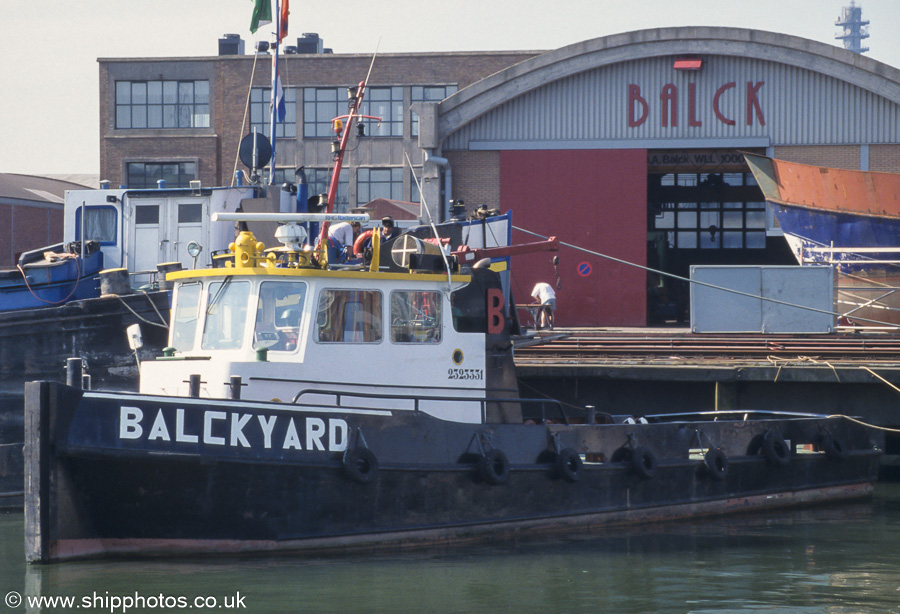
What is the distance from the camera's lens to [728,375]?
45.3 feet

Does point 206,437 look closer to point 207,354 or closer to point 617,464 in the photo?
point 207,354

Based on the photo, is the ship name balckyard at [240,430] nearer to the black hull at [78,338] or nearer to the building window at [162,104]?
the black hull at [78,338]

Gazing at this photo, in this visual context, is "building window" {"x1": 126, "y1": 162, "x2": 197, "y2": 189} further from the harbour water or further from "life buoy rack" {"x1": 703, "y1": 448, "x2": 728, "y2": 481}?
"life buoy rack" {"x1": 703, "y1": 448, "x2": 728, "y2": 481}

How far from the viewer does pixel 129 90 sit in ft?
115

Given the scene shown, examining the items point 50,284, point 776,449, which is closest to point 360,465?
point 776,449

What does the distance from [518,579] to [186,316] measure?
12.6ft

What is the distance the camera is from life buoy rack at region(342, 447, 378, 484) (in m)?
8.52

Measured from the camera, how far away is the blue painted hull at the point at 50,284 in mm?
13602

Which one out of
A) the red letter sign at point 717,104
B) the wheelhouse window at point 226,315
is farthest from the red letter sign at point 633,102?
the wheelhouse window at point 226,315

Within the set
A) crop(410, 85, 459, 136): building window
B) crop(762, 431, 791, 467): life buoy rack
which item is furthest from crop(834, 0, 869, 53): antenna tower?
crop(762, 431, 791, 467): life buoy rack

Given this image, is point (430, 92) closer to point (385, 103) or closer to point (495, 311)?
point (385, 103)

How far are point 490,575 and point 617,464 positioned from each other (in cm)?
258

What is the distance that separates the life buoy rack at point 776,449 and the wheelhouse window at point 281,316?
5760 mm

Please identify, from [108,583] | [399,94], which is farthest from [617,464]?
[399,94]
